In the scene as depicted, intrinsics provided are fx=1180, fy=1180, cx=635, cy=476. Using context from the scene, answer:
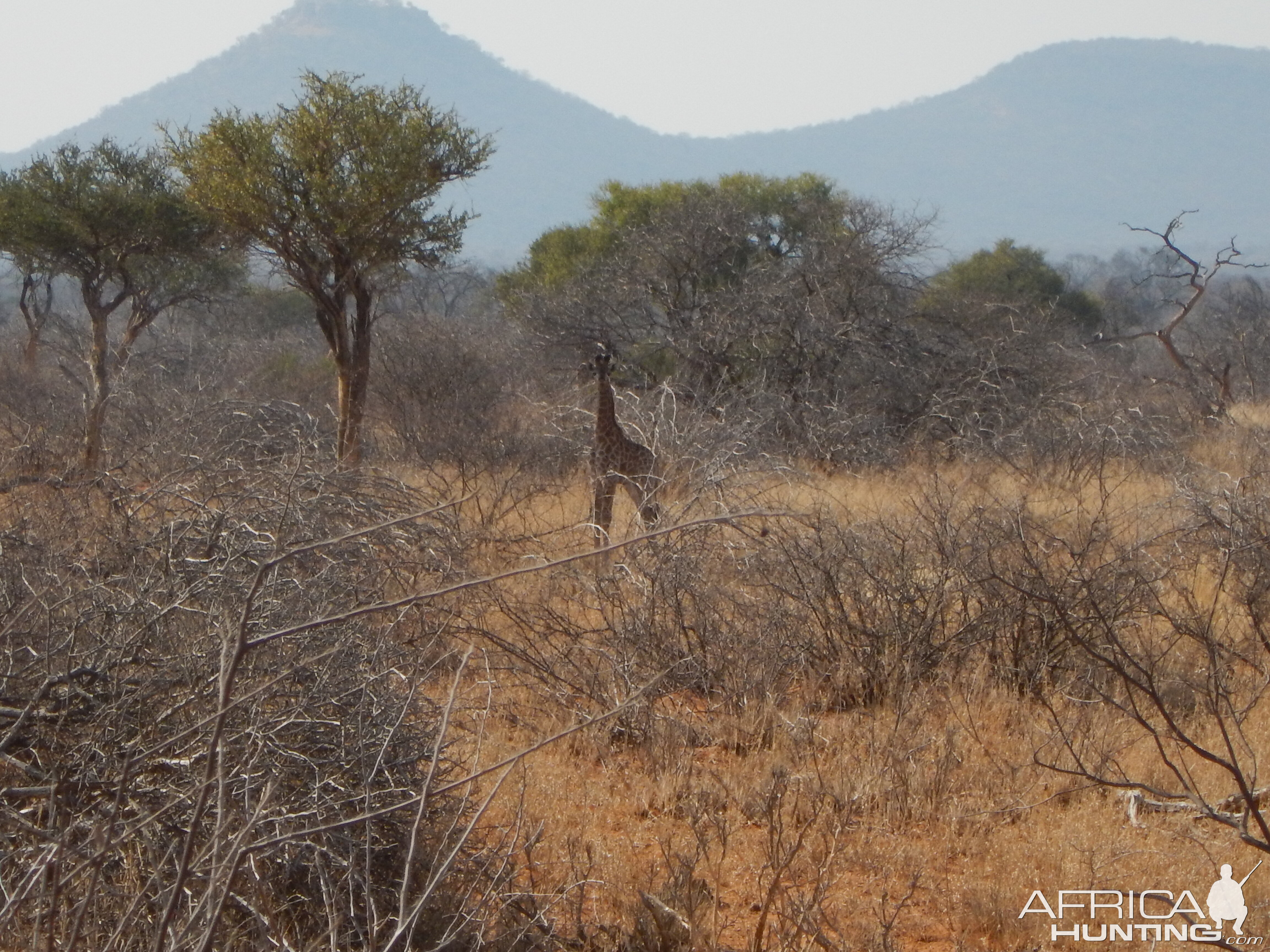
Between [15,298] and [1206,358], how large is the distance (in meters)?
38.5

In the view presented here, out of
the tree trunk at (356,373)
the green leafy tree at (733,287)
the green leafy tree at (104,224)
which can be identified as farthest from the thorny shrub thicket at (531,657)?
the green leafy tree at (104,224)

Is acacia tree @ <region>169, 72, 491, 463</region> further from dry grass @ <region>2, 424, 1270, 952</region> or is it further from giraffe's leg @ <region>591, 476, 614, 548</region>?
dry grass @ <region>2, 424, 1270, 952</region>

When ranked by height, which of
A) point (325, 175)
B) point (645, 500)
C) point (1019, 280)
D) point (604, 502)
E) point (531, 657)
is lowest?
point (531, 657)

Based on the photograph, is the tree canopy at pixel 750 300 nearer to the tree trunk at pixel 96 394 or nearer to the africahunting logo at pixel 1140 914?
the tree trunk at pixel 96 394

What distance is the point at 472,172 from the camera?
11781 mm

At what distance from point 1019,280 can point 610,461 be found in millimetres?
19415

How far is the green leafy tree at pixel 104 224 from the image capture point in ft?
44.4

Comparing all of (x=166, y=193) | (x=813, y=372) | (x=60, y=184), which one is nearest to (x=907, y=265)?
(x=813, y=372)

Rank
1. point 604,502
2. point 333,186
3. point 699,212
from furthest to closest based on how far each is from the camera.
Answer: point 699,212 → point 333,186 → point 604,502

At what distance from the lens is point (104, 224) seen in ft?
44.9

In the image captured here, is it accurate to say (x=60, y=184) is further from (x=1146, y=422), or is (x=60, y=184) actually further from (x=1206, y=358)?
(x=1206, y=358)

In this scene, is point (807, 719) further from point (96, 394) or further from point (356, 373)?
point (96, 394)

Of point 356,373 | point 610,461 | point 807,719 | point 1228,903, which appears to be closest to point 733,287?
point 356,373

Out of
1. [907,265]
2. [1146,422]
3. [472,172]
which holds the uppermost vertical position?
[472,172]
